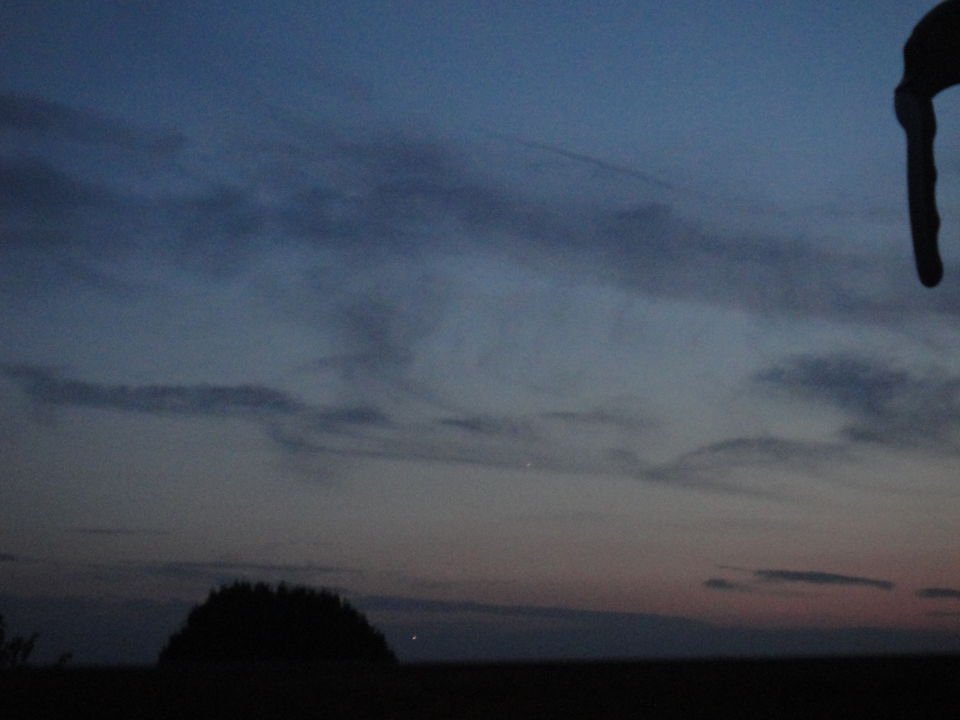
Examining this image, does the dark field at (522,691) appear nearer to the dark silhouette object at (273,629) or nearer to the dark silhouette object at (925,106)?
the dark silhouette object at (925,106)

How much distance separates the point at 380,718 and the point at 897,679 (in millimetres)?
2625

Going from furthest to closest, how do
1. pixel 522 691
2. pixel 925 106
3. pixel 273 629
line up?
pixel 273 629 < pixel 522 691 < pixel 925 106

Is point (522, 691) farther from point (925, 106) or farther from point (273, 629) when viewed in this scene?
point (273, 629)

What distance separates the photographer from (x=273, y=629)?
1891 cm

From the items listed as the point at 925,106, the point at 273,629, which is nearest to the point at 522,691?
the point at 925,106

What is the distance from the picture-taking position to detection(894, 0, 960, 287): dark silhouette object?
4.02m

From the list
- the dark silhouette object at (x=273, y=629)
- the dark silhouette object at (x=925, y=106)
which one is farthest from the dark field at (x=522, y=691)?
the dark silhouette object at (x=273, y=629)

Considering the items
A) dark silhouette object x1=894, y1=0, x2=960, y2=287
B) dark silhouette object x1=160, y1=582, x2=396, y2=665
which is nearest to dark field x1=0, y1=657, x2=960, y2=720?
dark silhouette object x1=894, y1=0, x2=960, y2=287

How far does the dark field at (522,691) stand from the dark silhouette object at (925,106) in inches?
86.6

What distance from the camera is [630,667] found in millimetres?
6629

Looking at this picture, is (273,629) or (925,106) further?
(273,629)

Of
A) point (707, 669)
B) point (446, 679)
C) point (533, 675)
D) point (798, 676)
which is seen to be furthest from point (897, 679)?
point (446, 679)

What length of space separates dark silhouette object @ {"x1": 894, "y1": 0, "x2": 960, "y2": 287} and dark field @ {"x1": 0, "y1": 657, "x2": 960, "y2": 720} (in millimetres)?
2200

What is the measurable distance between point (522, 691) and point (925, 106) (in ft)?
10.9
